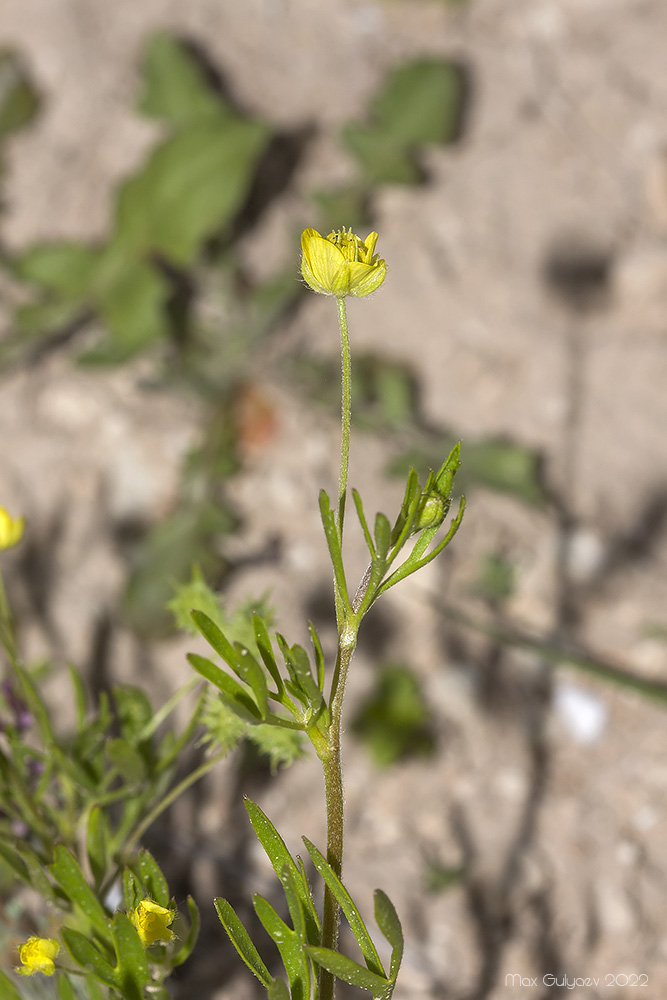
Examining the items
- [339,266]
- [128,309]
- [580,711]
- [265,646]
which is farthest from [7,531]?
[128,309]

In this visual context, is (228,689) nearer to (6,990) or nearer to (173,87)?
(6,990)

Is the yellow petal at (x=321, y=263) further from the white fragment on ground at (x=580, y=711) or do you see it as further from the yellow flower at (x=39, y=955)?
the white fragment on ground at (x=580, y=711)

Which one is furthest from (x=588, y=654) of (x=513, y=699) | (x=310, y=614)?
(x=310, y=614)

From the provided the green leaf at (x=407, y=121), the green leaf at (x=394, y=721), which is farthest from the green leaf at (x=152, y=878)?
the green leaf at (x=407, y=121)

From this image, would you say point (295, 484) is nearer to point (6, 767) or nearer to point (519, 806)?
point (519, 806)

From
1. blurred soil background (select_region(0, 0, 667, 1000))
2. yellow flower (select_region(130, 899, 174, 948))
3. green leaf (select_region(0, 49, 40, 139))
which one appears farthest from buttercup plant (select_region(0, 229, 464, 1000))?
green leaf (select_region(0, 49, 40, 139))

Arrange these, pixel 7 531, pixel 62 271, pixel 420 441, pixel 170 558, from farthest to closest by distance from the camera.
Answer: pixel 62 271 < pixel 420 441 < pixel 170 558 < pixel 7 531
